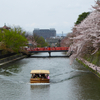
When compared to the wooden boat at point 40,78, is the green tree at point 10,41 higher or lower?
higher

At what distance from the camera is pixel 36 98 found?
1853cm

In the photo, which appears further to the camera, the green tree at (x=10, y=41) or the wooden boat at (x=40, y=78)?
the green tree at (x=10, y=41)

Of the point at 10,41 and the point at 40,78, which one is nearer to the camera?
the point at 40,78

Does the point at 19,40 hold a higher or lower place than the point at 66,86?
higher

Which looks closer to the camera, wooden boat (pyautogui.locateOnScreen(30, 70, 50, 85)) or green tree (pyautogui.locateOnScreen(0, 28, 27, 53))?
wooden boat (pyautogui.locateOnScreen(30, 70, 50, 85))

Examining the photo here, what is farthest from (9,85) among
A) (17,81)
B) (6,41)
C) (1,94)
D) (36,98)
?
(6,41)

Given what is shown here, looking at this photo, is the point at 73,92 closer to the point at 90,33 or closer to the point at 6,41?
the point at 90,33

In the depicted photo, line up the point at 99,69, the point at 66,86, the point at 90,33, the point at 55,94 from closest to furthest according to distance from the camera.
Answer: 1. the point at 55,94
2. the point at 66,86
3. the point at 90,33
4. the point at 99,69

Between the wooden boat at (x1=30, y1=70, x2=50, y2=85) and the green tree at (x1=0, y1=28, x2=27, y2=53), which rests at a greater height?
the green tree at (x1=0, y1=28, x2=27, y2=53)

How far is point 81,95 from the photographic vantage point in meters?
19.7

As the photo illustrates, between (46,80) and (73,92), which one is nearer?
(73,92)

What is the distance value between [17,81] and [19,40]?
28860 millimetres

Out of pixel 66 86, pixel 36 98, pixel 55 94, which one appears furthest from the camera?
pixel 66 86

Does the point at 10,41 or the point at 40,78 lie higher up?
the point at 10,41
